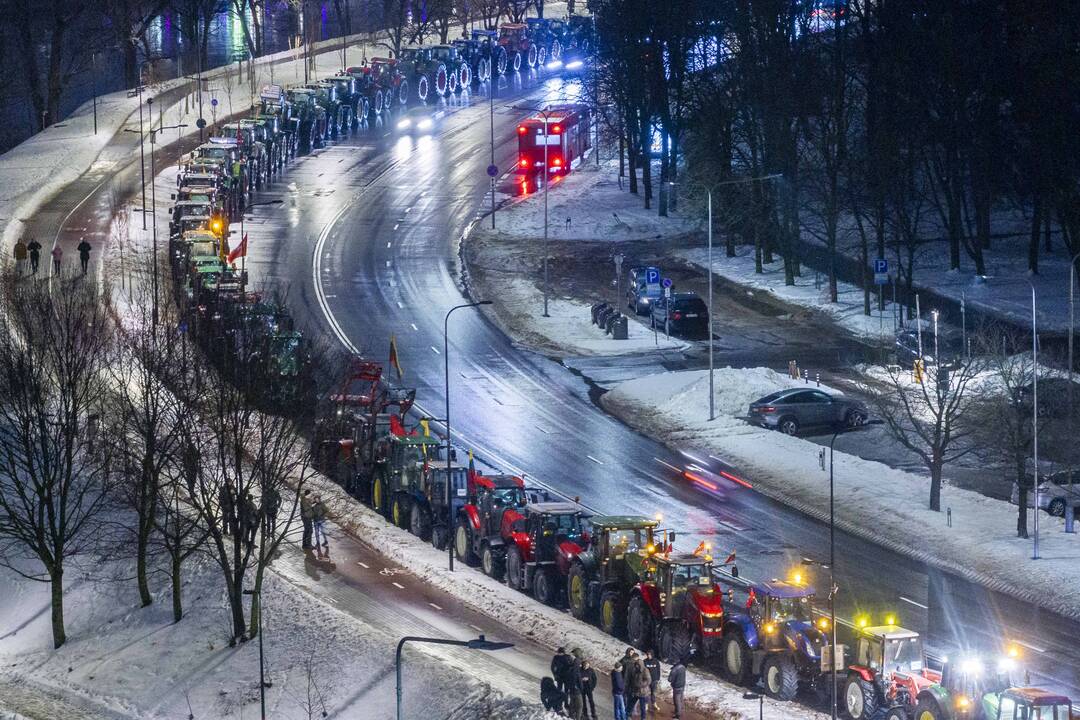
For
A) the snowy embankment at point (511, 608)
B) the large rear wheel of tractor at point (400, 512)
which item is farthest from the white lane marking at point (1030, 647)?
the large rear wheel of tractor at point (400, 512)

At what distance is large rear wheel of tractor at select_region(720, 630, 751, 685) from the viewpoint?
37094mm

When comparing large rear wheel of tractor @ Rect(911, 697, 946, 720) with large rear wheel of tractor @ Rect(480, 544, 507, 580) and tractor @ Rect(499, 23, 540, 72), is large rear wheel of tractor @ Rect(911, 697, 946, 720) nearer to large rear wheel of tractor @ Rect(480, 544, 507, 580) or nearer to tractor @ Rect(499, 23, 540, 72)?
large rear wheel of tractor @ Rect(480, 544, 507, 580)

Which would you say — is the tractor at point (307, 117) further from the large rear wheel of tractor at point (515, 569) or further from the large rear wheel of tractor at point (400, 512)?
the large rear wheel of tractor at point (515, 569)

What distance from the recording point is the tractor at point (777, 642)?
36.1 m

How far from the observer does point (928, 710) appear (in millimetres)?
32594

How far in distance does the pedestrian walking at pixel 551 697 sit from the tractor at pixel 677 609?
163 inches

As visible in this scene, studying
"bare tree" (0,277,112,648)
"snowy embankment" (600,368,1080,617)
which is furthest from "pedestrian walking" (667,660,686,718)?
"bare tree" (0,277,112,648)

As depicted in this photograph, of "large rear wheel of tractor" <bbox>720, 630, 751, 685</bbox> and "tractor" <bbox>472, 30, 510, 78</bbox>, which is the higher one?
"tractor" <bbox>472, 30, 510, 78</bbox>

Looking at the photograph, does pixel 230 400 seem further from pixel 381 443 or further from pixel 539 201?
pixel 539 201

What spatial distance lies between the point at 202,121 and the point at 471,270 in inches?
947

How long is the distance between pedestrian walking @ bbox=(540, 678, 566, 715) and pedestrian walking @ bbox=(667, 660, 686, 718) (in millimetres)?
2242

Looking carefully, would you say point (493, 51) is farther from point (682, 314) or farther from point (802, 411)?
point (802, 411)

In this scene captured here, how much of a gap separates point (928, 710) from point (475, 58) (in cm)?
10016

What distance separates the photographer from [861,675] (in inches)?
1351
